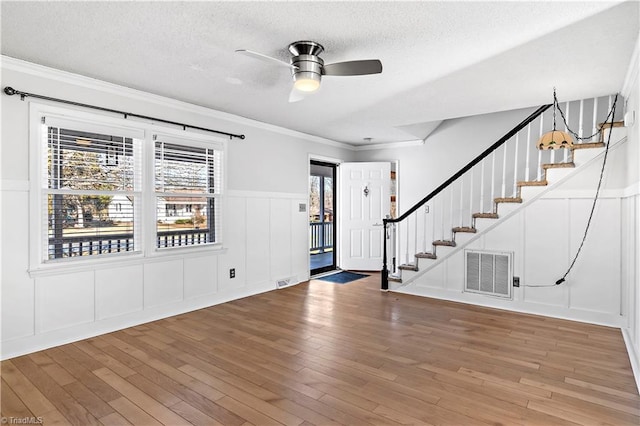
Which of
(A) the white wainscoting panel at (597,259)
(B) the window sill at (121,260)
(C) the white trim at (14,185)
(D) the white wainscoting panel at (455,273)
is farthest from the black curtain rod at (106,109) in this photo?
(A) the white wainscoting panel at (597,259)

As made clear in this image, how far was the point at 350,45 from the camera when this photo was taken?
2.63 m

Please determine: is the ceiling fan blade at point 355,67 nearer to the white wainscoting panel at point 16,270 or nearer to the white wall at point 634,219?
the white wall at point 634,219

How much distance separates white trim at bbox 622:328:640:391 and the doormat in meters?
3.46

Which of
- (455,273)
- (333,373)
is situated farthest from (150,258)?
(455,273)

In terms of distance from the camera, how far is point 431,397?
2344 mm

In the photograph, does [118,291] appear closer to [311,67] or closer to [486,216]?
[311,67]

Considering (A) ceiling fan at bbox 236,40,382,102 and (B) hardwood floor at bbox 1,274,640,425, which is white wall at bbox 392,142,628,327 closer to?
(B) hardwood floor at bbox 1,274,640,425

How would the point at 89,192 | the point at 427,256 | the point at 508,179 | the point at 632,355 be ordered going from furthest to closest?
the point at 508,179, the point at 427,256, the point at 89,192, the point at 632,355

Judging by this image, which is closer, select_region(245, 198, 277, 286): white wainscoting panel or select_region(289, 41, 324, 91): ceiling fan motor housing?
select_region(289, 41, 324, 91): ceiling fan motor housing

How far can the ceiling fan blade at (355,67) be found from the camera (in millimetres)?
2502

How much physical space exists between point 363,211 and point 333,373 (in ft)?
14.1

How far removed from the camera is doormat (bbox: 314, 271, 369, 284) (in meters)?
5.89

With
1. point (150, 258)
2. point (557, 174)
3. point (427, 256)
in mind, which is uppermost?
point (557, 174)

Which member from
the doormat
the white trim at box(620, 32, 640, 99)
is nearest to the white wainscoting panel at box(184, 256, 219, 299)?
the doormat
